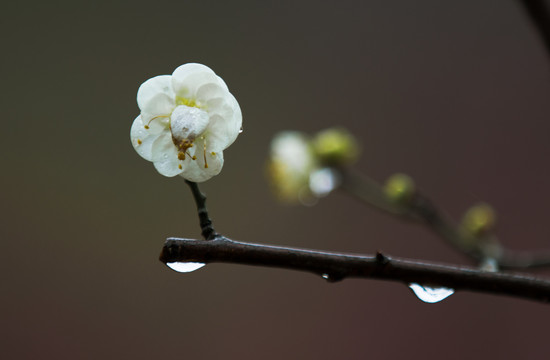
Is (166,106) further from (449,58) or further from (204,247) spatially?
(449,58)

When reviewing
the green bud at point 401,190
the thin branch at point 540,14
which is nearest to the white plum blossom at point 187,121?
the thin branch at point 540,14

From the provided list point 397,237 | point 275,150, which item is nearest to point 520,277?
point 275,150

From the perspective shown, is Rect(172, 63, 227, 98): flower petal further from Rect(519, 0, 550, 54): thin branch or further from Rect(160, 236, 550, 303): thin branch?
Rect(519, 0, 550, 54): thin branch

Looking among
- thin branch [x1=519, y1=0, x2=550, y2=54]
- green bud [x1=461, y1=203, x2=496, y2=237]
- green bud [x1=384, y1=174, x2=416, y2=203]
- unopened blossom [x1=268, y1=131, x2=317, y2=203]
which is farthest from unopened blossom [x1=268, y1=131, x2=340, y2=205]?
thin branch [x1=519, y1=0, x2=550, y2=54]

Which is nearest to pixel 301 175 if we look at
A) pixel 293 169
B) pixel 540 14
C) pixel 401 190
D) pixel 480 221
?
pixel 293 169

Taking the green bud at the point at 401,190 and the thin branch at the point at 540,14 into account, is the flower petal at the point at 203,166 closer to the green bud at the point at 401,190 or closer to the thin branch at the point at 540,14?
the thin branch at the point at 540,14

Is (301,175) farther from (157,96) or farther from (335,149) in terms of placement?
(157,96)
